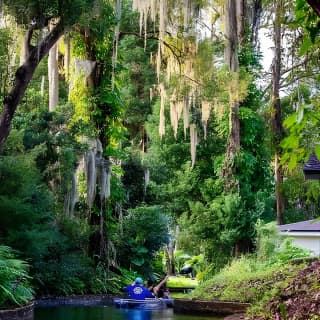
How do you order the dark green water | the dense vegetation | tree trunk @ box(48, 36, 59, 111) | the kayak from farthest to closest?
tree trunk @ box(48, 36, 59, 111), the kayak, the dense vegetation, the dark green water

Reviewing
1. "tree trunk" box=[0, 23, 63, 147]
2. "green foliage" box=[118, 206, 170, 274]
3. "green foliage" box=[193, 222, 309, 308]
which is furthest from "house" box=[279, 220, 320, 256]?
"tree trunk" box=[0, 23, 63, 147]

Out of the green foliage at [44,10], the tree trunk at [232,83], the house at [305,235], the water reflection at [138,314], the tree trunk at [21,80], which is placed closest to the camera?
the water reflection at [138,314]

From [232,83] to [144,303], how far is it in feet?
26.6

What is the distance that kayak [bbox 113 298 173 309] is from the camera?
599 inches

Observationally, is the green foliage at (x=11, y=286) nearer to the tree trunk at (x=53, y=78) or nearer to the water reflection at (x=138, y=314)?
the water reflection at (x=138, y=314)

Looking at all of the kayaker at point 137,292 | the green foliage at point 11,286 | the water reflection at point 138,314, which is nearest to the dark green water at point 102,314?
the water reflection at point 138,314

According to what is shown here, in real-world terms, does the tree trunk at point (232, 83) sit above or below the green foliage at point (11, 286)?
above

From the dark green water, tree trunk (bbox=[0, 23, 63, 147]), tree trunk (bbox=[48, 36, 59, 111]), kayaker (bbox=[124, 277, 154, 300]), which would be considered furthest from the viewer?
tree trunk (bbox=[48, 36, 59, 111])

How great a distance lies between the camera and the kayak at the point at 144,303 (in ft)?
49.9

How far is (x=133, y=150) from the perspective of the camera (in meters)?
24.1

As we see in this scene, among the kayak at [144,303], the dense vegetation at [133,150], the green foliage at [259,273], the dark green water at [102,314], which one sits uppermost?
the dense vegetation at [133,150]

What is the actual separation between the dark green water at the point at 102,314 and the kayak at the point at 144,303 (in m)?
0.44

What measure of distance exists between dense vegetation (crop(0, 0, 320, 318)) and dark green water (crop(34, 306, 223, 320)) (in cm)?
106

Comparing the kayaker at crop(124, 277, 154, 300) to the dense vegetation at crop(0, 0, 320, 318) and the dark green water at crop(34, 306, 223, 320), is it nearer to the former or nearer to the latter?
the dark green water at crop(34, 306, 223, 320)
